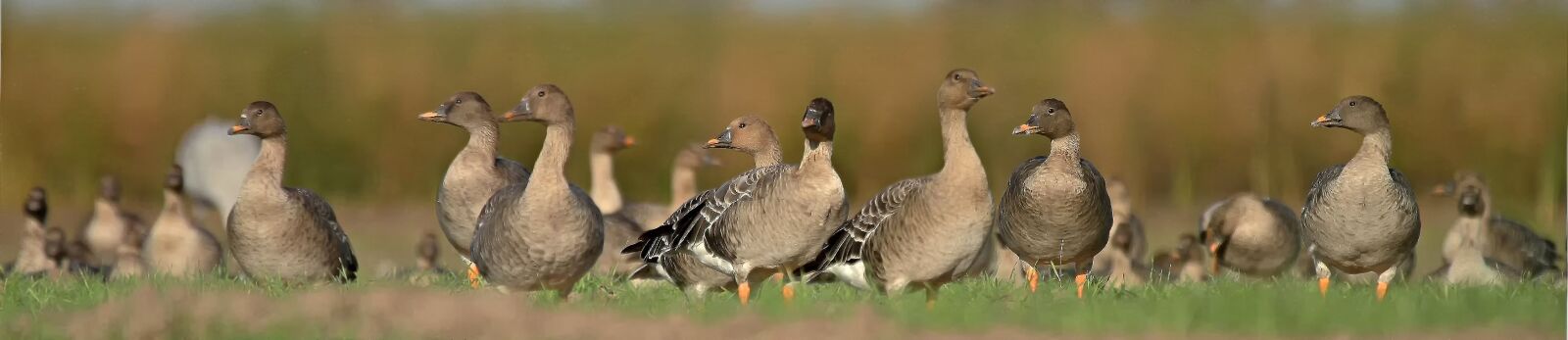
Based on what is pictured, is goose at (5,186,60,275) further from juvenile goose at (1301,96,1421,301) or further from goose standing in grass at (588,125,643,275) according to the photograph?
juvenile goose at (1301,96,1421,301)

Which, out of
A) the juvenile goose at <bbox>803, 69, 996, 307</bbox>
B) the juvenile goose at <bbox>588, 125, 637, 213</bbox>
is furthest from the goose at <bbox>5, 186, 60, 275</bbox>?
the juvenile goose at <bbox>803, 69, 996, 307</bbox>

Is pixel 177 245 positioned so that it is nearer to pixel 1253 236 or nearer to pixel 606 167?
pixel 606 167

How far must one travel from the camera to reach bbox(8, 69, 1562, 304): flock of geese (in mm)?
10625

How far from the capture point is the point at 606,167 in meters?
17.5

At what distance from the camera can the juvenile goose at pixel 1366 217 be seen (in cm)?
1171

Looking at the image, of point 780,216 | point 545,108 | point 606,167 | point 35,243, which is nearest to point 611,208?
point 606,167

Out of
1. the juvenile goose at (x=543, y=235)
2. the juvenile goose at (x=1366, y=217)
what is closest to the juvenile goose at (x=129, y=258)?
the juvenile goose at (x=543, y=235)

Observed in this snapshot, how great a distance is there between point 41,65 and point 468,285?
1348 centimetres

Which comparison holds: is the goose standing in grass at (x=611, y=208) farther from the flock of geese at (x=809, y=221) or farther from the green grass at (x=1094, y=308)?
the green grass at (x=1094, y=308)

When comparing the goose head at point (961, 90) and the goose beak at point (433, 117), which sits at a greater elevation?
the goose head at point (961, 90)

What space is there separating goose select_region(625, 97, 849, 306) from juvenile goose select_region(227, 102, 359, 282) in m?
2.70

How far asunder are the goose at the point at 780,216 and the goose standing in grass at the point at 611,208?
2.52m

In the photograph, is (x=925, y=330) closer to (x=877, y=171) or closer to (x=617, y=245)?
(x=617, y=245)

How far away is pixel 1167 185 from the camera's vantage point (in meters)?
21.4
